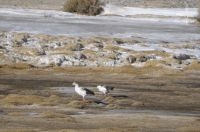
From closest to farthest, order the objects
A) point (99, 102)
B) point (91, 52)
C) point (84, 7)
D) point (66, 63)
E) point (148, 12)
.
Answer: point (99, 102) → point (66, 63) → point (91, 52) → point (148, 12) → point (84, 7)

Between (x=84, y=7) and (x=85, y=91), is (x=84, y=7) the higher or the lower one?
the lower one

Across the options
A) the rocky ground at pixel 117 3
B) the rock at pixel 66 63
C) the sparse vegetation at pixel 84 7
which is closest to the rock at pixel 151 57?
the rock at pixel 66 63

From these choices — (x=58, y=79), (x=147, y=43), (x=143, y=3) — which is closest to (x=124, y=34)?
(x=147, y=43)

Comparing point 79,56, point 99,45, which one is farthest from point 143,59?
point 99,45

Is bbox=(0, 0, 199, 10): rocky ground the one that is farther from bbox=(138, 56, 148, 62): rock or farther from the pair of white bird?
the pair of white bird

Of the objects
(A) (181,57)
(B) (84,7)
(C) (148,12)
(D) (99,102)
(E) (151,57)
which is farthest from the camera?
(B) (84,7)

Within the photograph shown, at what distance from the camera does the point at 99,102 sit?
28.3 metres

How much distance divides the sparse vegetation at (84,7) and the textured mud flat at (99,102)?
128ft

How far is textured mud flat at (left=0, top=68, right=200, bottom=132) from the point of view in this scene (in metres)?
22.8

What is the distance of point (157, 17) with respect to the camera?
71.6 m

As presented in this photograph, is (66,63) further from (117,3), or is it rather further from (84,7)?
(117,3)

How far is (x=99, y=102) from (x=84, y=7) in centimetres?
5087

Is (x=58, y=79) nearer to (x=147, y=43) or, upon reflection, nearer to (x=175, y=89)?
(x=175, y=89)

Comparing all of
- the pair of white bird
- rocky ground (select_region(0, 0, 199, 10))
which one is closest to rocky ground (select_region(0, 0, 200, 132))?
the pair of white bird
